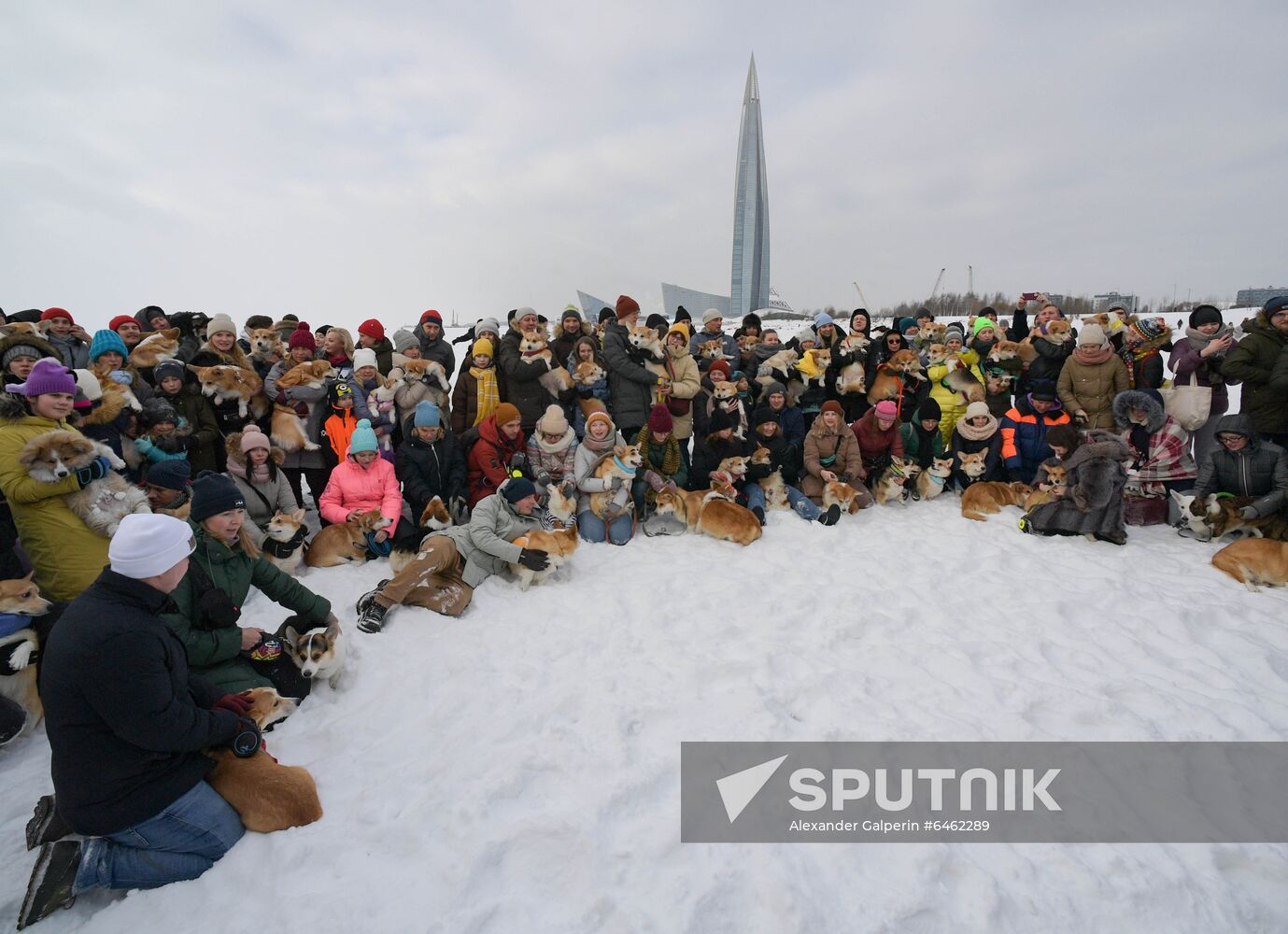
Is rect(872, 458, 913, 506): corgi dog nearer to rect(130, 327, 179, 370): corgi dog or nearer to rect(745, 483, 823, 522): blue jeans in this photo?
rect(745, 483, 823, 522): blue jeans

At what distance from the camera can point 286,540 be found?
4.71 meters

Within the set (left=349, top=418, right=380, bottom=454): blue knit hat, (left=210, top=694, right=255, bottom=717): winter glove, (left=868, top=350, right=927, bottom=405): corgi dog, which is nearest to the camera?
(left=210, top=694, right=255, bottom=717): winter glove

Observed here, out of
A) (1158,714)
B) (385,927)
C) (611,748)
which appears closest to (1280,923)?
(1158,714)

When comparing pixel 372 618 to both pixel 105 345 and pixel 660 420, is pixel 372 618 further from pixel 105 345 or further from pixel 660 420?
pixel 105 345

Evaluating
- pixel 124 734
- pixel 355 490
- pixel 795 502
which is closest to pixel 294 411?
pixel 355 490

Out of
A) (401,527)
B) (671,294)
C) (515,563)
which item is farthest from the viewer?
(671,294)

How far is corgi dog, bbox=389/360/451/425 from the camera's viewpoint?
599 centimetres

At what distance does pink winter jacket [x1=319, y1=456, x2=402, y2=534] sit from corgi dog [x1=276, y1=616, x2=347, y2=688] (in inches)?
70.9

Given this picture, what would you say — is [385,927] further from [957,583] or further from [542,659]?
[957,583]

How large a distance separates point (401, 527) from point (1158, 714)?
5.51 metres

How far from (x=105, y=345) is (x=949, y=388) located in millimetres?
8698

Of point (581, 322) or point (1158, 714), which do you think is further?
point (581, 322)

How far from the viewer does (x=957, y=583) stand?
15.1 feet

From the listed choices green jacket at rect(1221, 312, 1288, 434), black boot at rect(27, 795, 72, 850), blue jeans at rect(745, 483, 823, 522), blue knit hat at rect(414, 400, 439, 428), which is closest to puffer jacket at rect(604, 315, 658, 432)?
blue jeans at rect(745, 483, 823, 522)
